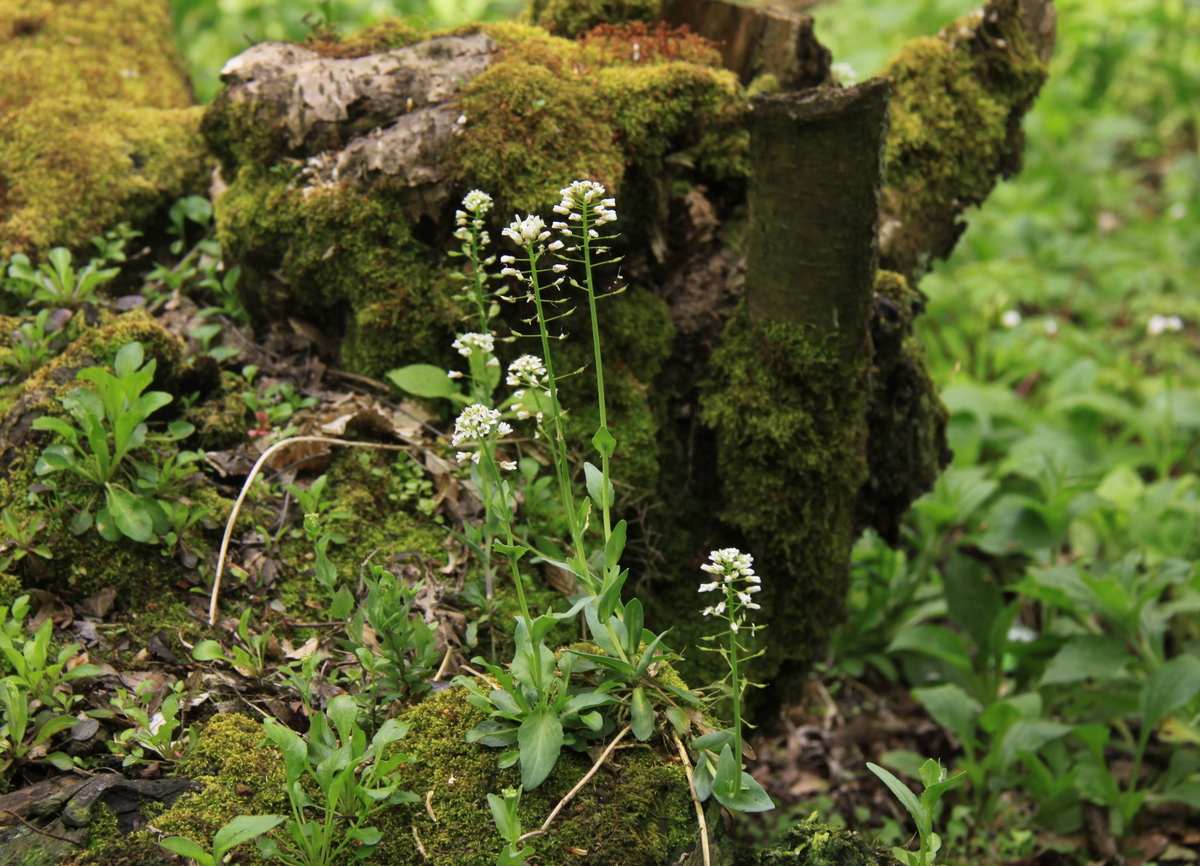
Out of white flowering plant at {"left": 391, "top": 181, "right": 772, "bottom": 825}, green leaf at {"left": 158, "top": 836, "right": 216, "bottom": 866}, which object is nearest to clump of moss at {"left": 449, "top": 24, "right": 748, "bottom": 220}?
white flowering plant at {"left": 391, "top": 181, "right": 772, "bottom": 825}

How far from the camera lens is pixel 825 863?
1.95 meters

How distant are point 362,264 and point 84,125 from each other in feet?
5.40

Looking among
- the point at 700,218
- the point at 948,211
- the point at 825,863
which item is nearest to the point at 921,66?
the point at 948,211

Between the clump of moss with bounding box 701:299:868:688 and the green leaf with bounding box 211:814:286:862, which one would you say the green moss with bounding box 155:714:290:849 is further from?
the clump of moss with bounding box 701:299:868:688

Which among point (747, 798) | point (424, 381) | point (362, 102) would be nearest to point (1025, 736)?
point (747, 798)

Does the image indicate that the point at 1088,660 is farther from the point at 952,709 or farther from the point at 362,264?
the point at 362,264

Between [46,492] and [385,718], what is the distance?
1.17m

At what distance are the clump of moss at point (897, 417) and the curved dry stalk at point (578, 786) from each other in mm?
1572

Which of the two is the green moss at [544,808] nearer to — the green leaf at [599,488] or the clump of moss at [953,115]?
the green leaf at [599,488]

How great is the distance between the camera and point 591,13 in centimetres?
347

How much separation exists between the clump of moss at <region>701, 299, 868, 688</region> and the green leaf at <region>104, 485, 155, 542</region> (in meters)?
1.69

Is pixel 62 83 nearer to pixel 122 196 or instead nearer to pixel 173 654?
pixel 122 196

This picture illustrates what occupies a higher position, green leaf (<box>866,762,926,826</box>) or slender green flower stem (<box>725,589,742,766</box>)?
slender green flower stem (<box>725,589,742,766</box>)

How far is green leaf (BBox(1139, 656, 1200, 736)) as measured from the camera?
3.15 meters
